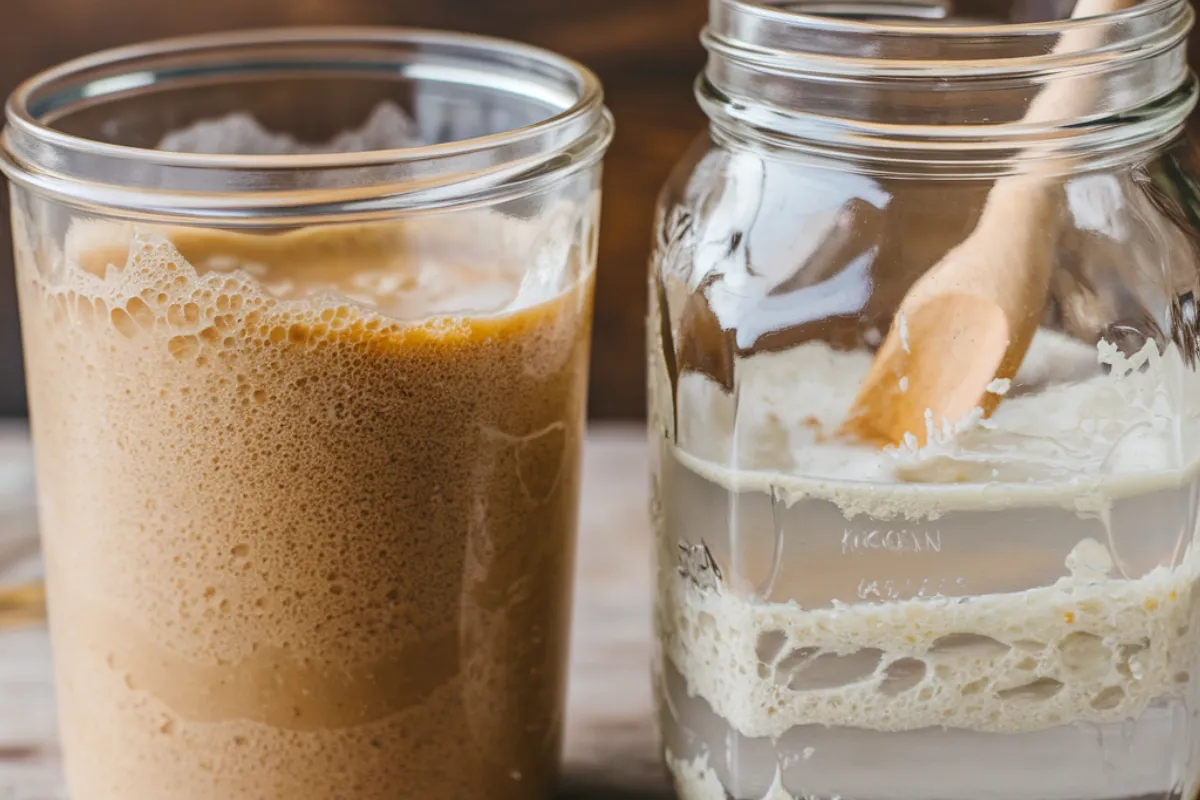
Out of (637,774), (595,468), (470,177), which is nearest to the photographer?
(470,177)

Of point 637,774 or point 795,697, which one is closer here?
point 795,697

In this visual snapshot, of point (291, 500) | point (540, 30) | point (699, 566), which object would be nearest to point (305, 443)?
point (291, 500)

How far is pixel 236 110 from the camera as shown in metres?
0.62

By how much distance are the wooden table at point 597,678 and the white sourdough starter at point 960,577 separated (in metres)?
0.14

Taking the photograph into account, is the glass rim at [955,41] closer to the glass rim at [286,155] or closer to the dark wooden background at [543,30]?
the glass rim at [286,155]

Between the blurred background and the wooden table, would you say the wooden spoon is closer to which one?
the wooden table

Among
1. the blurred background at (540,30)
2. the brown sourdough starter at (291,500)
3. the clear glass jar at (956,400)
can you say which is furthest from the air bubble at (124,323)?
the blurred background at (540,30)

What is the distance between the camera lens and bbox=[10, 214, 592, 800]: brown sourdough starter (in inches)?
17.4

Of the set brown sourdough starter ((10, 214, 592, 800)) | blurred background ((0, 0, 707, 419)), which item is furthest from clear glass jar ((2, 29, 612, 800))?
blurred background ((0, 0, 707, 419))

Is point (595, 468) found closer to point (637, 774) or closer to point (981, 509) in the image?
point (637, 774)

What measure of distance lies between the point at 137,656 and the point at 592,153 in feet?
0.80

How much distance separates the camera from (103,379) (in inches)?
17.8

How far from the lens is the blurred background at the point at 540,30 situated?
2.79ft

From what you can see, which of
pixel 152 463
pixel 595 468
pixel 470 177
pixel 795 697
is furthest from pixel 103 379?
pixel 595 468
